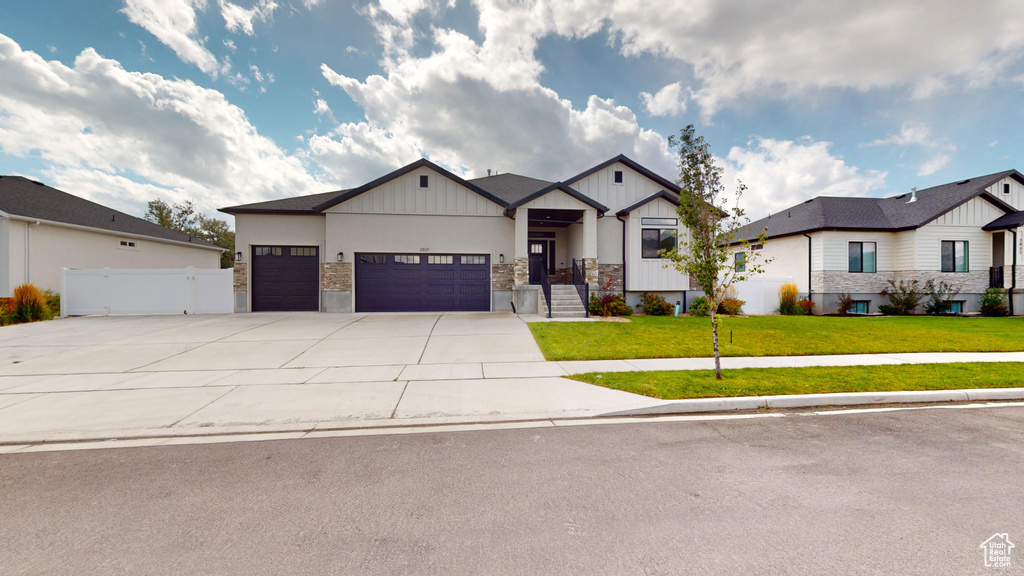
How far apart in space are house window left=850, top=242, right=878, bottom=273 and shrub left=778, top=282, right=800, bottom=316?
426 cm

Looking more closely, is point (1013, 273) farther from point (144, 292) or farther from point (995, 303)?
point (144, 292)

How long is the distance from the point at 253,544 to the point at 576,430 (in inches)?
131

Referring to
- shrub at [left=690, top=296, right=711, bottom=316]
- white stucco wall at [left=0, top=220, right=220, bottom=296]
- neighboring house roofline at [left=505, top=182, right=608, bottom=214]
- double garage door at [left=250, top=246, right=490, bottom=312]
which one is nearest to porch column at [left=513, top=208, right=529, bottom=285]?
neighboring house roofline at [left=505, top=182, right=608, bottom=214]

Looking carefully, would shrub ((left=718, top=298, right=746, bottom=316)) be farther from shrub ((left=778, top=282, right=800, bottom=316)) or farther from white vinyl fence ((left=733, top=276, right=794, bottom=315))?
shrub ((left=778, top=282, right=800, bottom=316))

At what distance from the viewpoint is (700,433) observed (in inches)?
187

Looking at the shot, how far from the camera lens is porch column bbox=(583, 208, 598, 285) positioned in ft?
52.7

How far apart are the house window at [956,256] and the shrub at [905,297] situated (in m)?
2.05

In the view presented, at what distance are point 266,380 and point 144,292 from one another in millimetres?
14156

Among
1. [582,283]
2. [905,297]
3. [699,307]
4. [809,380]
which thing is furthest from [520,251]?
[905,297]

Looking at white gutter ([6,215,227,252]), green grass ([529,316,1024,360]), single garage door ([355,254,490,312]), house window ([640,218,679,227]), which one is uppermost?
house window ([640,218,679,227])

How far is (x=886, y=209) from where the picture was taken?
21.8 m

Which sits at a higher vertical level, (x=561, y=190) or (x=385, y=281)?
(x=561, y=190)

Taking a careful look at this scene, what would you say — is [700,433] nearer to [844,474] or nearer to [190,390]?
[844,474]

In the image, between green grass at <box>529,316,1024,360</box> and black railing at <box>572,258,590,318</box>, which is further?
black railing at <box>572,258,590,318</box>
